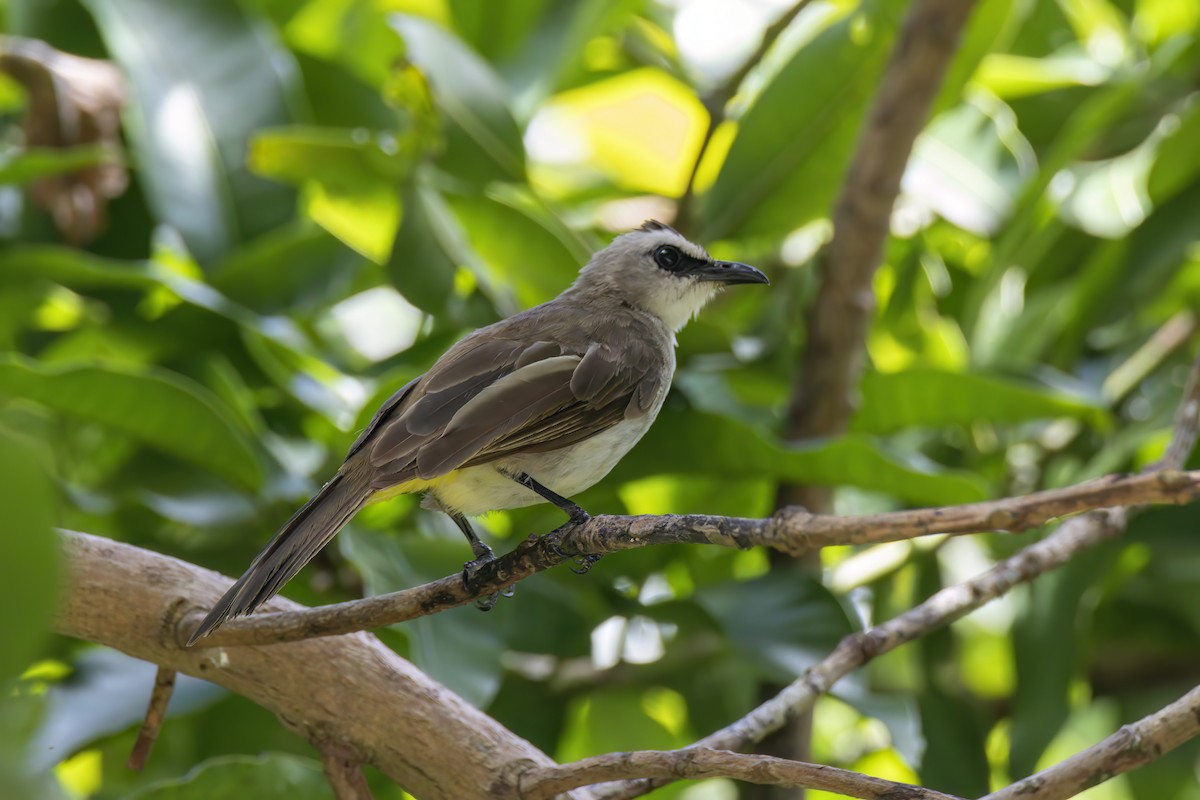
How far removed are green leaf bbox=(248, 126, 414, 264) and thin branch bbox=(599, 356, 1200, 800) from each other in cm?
130

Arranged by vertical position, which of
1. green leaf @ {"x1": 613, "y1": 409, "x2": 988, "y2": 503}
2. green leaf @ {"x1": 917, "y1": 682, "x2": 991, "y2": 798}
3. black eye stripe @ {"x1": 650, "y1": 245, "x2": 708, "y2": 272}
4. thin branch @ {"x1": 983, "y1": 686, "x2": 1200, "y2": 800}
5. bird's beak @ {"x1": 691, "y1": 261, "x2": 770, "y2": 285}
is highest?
black eye stripe @ {"x1": 650, "y1": 245, "x2": 708, "y2": 272}

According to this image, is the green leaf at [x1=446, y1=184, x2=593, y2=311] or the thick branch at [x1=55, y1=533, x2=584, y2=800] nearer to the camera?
the thick branch at [x1=55, y1=533, x2=584, y2=800]

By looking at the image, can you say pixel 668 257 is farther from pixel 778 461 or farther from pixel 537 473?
pixel 537 473

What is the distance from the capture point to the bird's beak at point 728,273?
97.5 inches

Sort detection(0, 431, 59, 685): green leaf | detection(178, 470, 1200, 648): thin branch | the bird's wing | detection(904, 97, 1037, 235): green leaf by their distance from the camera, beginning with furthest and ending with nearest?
detection(904, 97, 1037, 235): green leaf < the bird's wing < detection(178, 470, 1200, 648): thin branch < detection(0, 431, 59, 685): green leaf

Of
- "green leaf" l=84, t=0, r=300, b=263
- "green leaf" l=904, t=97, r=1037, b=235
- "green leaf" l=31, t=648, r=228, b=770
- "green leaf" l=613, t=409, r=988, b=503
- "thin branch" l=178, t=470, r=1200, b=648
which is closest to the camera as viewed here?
"thin branch" l=178, t=470, r=1200, b=648

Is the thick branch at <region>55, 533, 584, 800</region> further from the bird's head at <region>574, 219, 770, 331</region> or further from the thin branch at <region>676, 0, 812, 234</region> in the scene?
the thin branch at <region>676, 0, 812, 234</region>

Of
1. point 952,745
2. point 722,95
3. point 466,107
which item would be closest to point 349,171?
point 466,107

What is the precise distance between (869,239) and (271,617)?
5.17ft

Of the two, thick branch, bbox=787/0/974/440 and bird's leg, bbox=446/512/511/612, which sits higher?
thick branch, bbox=787/0/974/440

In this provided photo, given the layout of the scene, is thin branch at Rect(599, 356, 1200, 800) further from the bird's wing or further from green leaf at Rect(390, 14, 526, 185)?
green leaf at Rect(390, 14, 526, 185)

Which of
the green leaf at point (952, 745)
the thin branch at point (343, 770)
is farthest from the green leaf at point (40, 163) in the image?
the green leaf at point (952, 745)

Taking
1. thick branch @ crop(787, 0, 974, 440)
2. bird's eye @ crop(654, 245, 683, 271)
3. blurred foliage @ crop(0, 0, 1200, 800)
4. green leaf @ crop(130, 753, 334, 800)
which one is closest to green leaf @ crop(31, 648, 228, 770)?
blurred foliage @ crop(0, 0, 1200, 800)

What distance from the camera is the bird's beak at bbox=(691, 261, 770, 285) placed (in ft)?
8.13
